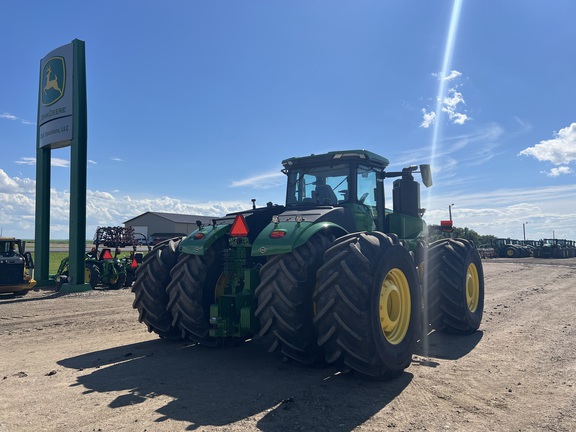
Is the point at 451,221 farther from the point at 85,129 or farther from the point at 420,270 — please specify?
the point at 85,129

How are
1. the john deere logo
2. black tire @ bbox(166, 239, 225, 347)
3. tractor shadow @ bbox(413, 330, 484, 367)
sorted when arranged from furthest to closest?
the john deere logo → tractor shadow @ bbox(413, 330, 484, 367) → black tire @ bbox(166, 239, 225, 347)

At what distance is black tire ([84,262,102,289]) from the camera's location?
1559cm

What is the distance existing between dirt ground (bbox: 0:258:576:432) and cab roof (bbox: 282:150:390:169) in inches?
116

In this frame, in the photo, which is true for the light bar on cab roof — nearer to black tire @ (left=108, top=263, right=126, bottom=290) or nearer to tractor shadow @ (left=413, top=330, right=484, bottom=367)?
tractor shadow @ (left=413, top=330, right=484, bottom=367)

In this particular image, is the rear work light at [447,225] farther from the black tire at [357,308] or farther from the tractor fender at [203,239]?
the tractor fender at [203,239]

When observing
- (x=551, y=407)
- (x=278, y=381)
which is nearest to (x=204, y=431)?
(x=278, y=381)

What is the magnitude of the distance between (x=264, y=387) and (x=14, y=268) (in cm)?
1238

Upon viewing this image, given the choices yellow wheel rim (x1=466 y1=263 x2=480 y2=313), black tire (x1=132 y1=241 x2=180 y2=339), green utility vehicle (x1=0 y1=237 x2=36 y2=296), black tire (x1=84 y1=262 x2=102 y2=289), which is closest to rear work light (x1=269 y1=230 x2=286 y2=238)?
black tire (x1=132 y1=241 x2=180 y2=339)

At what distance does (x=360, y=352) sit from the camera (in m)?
4.64

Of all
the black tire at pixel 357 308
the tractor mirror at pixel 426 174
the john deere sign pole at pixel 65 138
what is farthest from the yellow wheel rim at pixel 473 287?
the john deere sign pole at pixel 65 138

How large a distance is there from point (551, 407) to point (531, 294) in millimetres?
10049

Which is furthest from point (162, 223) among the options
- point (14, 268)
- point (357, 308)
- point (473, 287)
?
point (357, 308)

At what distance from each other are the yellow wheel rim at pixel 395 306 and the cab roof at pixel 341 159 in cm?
215

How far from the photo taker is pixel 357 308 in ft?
15.2
